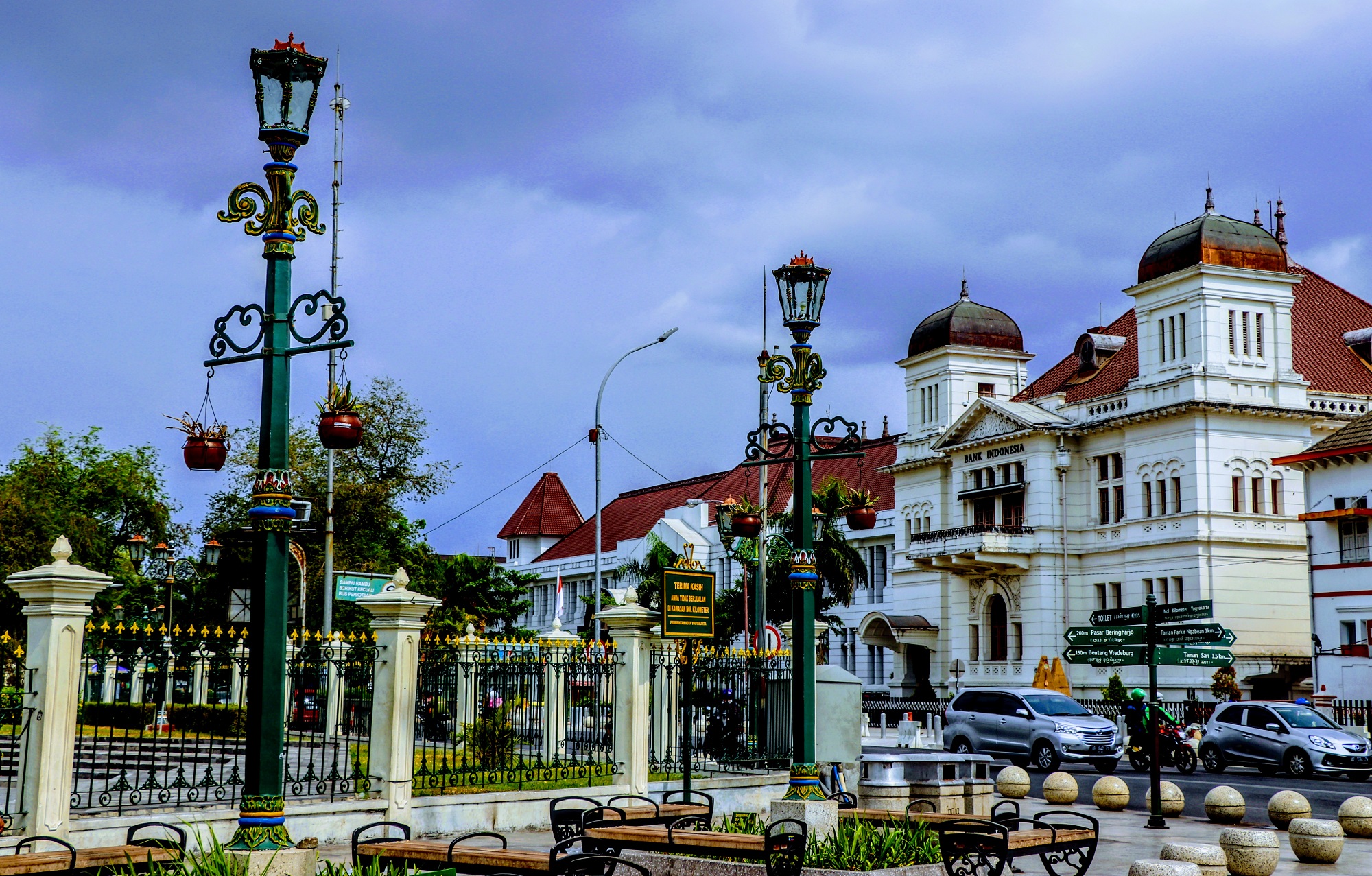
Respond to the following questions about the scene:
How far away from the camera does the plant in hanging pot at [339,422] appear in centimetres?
1040

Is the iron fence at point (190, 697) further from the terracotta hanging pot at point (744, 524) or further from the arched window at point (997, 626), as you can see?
the arched window at point (997, 626)

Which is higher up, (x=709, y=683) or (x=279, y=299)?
(x=279, y=299)

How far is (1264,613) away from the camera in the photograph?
157ft

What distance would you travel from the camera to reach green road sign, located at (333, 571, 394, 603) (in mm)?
21109

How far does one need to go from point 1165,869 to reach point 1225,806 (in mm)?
8428

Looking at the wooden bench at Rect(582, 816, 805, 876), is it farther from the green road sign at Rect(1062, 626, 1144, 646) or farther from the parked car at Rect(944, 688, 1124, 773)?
the parked car at Rect(944, 688, 1124, 773)

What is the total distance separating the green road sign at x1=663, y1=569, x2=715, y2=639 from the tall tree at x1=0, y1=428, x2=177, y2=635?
27.7 meters

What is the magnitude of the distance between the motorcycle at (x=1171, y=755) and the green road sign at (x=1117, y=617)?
1347 cm

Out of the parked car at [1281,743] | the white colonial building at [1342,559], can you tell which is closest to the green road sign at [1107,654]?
the parked car at [1281,743]

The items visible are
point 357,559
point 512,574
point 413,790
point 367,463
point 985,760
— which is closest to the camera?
point 413,790

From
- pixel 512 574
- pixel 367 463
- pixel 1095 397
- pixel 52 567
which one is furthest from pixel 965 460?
pixel 52 567

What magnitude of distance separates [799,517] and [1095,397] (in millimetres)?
41184

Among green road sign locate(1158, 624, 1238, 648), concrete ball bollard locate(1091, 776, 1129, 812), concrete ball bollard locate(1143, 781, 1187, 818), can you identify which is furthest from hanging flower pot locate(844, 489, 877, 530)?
concrete ball bollard locate(1091, 776, 1129, 812)

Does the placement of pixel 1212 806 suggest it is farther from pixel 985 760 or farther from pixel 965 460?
pixel 965 460
